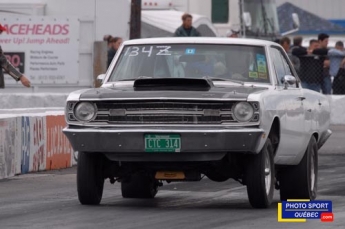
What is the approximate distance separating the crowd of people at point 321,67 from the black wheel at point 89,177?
15.4 meters

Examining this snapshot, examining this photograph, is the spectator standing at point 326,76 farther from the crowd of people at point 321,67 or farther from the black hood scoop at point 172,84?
the black hood scoop at point 172,84

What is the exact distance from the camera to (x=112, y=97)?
452 inches

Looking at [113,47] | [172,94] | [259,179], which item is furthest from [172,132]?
[113,47]

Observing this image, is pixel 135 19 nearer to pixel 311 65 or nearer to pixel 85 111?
pixel 311 65

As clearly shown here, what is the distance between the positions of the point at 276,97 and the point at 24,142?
5.01 metres

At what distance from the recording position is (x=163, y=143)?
11148mm

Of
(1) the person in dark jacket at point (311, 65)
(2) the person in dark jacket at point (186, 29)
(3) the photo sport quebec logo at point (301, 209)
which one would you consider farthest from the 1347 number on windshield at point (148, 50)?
(1) the person in dark jacket at point (311, 65)

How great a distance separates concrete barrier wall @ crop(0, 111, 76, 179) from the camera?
15.4m

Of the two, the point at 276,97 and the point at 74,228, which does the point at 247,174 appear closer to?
the point at 276,97

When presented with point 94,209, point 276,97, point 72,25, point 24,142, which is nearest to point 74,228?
point 94,209

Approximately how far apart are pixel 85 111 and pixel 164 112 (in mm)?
739

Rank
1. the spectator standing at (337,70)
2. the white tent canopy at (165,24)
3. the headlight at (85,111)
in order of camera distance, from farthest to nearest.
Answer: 1. the white tent canopy at (165,24)
2. the spectator standing at (337,70)
3. the headlight at (85,111)

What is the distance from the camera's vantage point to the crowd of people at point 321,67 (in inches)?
1066

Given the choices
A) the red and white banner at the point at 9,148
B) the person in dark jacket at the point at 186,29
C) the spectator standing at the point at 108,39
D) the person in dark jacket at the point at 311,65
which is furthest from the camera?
the person in dark jacket at the point at 311,65
